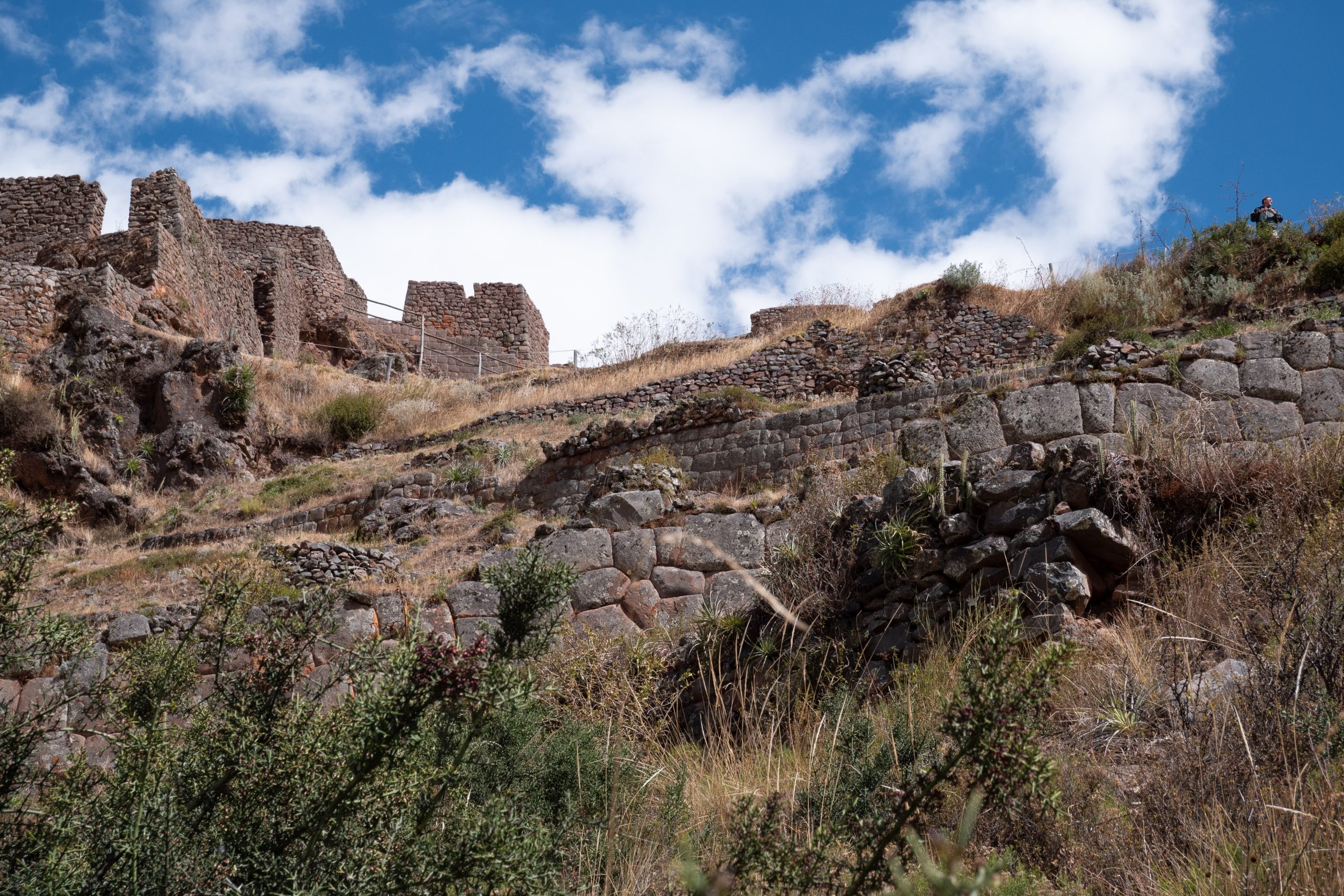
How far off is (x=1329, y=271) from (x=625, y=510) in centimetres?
1365

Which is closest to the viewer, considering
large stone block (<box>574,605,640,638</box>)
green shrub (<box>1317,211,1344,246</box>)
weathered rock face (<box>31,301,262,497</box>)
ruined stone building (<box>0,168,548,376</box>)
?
large stone block (<box>574,605,640,638</box>)

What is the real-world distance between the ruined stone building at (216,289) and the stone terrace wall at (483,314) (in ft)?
0.11

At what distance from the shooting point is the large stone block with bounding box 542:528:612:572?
930cm

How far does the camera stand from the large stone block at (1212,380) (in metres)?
9.77

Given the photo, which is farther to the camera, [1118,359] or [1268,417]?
[1118,359]

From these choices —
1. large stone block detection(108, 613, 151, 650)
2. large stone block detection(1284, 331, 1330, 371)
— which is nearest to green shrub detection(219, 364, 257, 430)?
large stone block detection(108, 613, 151, 650)

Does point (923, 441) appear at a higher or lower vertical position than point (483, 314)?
lower

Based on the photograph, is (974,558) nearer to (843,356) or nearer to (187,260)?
(843,356)

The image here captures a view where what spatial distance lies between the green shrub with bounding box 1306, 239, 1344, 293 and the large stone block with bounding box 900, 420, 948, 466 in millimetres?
10103

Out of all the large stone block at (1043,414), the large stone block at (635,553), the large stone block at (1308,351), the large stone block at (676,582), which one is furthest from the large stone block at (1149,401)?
the large stone block at (635,553)

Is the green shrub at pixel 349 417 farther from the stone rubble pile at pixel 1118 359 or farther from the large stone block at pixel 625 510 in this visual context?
the stone rubble pile at pixel 1118 359

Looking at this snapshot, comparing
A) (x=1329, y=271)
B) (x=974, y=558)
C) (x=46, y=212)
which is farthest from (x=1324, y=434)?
(x=46, y=212)

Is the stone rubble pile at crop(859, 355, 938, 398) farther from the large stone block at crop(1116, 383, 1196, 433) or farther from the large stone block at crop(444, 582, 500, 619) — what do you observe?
the large stone block at crop(444, 582, 500, 619)

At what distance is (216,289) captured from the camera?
77.8ft
